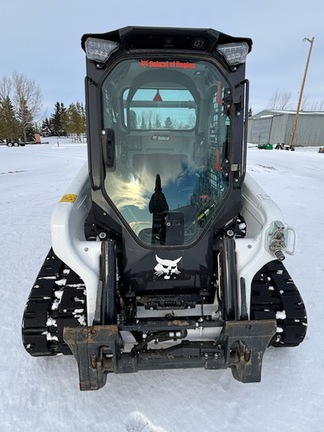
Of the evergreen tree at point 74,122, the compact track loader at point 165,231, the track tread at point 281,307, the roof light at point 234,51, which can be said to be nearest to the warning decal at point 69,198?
the compact track loader at point 165,231

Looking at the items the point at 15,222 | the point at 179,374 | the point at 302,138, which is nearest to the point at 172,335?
the point at 179,374

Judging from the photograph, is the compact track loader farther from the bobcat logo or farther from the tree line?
the tree line

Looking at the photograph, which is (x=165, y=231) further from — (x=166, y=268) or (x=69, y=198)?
(x=69, y=198)

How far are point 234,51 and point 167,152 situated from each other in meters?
0.84

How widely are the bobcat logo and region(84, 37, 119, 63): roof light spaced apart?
1.34 meters

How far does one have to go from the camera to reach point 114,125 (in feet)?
7.02

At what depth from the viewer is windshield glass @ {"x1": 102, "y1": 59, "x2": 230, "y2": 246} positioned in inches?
83.8

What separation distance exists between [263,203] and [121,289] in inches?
48.0

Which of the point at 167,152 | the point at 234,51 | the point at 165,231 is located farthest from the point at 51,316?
the point at 234,51

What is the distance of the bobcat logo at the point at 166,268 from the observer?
2121 millimetres

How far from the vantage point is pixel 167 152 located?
237 cm

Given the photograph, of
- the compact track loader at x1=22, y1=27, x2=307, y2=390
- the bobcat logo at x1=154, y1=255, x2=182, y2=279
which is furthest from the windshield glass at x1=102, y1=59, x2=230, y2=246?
the bobcat logo at x1=154, y1=255, x2=182, y2=279

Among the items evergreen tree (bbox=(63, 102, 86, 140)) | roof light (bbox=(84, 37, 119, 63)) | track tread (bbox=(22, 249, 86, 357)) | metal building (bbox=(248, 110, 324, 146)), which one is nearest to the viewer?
roof light (bbox=(84, 37, 119, 63))

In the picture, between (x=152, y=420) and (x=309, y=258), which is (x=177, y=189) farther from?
(x=309, y=258)
